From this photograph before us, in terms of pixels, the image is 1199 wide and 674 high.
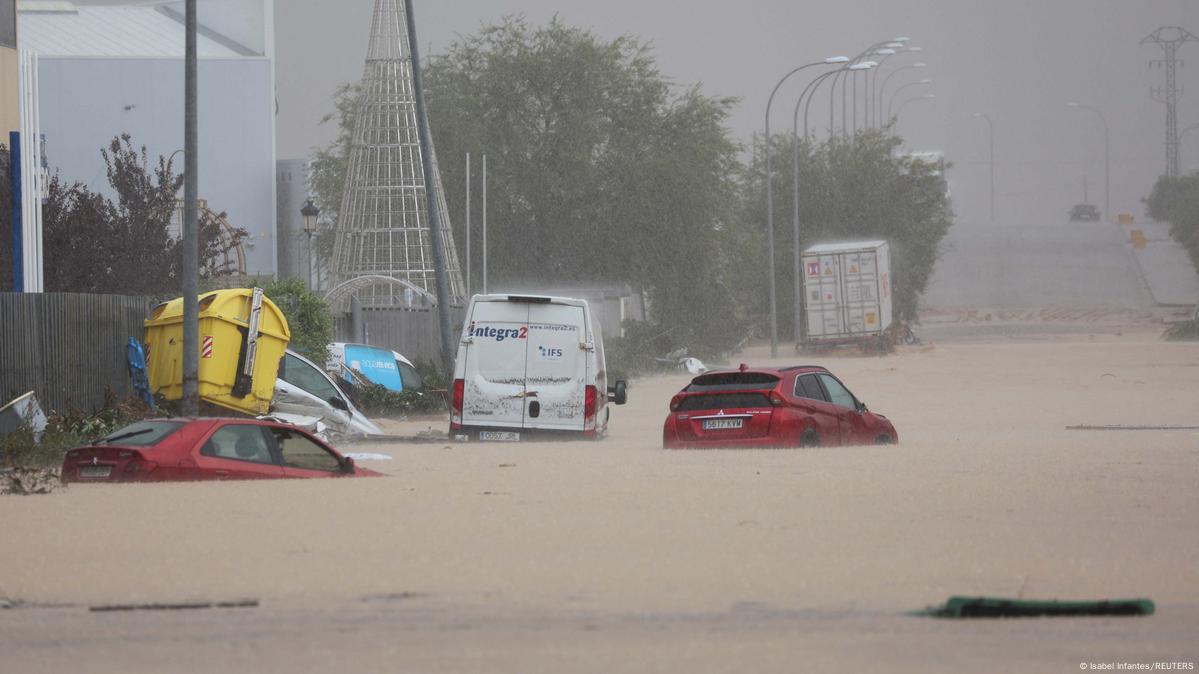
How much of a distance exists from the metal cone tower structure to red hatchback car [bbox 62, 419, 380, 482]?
2805 centimetres

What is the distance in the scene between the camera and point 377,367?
102 ft

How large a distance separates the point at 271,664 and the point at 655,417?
24.9m

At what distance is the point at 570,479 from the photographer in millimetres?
15820

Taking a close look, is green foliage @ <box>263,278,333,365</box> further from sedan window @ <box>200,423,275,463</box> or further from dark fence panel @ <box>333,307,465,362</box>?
sedan window @ <box>200,423,275,463</box>

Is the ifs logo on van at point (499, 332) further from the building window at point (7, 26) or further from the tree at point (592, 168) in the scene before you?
the tree at point (592, 168)

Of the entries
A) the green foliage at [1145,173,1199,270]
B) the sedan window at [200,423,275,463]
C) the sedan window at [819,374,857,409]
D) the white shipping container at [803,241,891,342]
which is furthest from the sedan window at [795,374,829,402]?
the green foliage at [1145,173,1199,270]

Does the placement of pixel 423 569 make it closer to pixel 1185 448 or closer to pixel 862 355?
pixel 1185 448

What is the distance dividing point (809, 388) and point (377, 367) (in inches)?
501

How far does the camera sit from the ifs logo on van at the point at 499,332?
851 inches

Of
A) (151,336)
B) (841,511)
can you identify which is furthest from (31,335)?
(841,511)

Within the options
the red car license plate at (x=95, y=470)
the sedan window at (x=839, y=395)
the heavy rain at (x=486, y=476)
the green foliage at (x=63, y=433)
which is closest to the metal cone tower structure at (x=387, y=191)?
the heavy rain at (x=486, y=476)

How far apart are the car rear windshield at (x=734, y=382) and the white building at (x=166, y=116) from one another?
5044cm

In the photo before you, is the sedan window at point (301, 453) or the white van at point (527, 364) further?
the white van at point (527, 364)

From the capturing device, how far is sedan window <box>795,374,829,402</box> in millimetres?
19828
